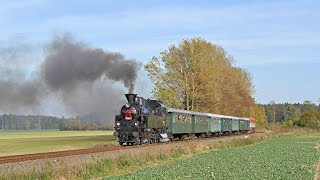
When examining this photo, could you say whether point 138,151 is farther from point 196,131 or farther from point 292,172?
point 196,131

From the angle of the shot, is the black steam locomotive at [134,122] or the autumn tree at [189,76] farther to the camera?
the autumn tree at [189,76]

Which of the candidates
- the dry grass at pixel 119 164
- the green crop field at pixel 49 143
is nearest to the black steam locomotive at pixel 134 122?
the dry grass at pixel 119 164

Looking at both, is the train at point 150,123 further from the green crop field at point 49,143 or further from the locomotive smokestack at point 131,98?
the green crop field at point 49,143

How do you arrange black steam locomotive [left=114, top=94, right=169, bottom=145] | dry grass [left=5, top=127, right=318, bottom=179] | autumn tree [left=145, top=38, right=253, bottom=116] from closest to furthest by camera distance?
dry grass [left=5, top=127, right=318, bottom=179], black steam locomotive [left=114, top=94, right=169, bottom=145], autumn tree [left=145, top=38, right=253, bottom=116]

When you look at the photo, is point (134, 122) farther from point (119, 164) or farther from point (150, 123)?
point (119, 164)

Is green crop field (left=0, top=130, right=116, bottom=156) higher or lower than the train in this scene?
lower

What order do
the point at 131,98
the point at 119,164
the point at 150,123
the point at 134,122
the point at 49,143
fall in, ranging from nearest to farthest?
the point at 119,164
the point at 134,122
the point at 131,98
the point at 150,123
the point at 49,143

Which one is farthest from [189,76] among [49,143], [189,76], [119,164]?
[119,164]

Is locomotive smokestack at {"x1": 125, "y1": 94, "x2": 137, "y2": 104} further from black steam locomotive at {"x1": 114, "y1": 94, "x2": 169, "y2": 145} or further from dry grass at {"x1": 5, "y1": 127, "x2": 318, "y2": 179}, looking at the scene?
dry grass at {"x1": 5, "y1": 127, "x2": 318, "y2": 179}

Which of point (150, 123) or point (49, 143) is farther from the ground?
point (150, 123)

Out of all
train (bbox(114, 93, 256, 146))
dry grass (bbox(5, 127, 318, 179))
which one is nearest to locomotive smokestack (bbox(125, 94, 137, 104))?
train (bbox(114, 93, 256, 146))

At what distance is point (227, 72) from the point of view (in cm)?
7494

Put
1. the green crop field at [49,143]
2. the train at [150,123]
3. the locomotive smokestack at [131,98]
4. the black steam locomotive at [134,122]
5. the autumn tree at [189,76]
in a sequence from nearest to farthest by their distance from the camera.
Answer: the black steam locomotive at [134,122] < the train at [150,123] < the locomotive smokestack at [131,98] < the green crop field at [49,143] < the autumn tree at [189,76]

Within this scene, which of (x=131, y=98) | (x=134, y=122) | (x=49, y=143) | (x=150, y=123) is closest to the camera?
(x=134, y=122)
